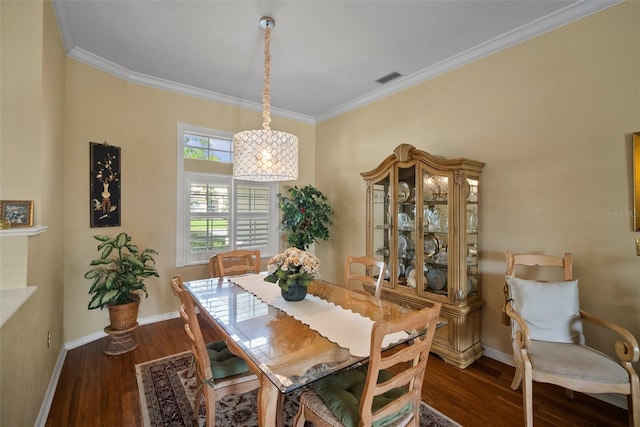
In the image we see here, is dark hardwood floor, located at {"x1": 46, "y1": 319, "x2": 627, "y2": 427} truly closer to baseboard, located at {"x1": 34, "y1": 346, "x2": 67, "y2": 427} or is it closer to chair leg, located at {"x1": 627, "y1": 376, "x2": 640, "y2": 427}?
baseboard, located at {"x1": 34, "y1": 346, "x2": 67, "y2": 427}

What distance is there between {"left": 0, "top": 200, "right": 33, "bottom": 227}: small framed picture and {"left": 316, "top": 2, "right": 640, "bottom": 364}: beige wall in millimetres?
3458

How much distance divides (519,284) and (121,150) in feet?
13.5

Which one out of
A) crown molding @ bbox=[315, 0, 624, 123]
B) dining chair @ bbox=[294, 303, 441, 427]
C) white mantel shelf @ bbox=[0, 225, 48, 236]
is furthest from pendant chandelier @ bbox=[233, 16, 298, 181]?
crown molding @ bbox=[315, 0, 624, 123]

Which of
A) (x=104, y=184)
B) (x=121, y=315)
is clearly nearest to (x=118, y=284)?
(x=121, y=315)

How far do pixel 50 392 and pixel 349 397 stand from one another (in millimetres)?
2309

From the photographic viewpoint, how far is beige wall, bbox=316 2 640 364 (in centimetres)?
201

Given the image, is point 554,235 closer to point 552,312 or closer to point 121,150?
point 552,312

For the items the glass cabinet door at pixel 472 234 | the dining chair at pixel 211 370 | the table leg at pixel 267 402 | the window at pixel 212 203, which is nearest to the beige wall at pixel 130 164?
the window at pixel 212 203

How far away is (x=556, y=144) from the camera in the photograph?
2297 mm

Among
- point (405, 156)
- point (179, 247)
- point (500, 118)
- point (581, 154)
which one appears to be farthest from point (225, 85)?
point (581, 154)

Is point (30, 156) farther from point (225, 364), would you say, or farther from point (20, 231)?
point (225, 364)

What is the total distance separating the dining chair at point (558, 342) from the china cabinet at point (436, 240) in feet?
1.31

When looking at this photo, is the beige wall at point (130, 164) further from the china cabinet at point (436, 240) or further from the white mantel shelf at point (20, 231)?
the china cabinet at point (436, 240)

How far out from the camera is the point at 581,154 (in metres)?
2.18
